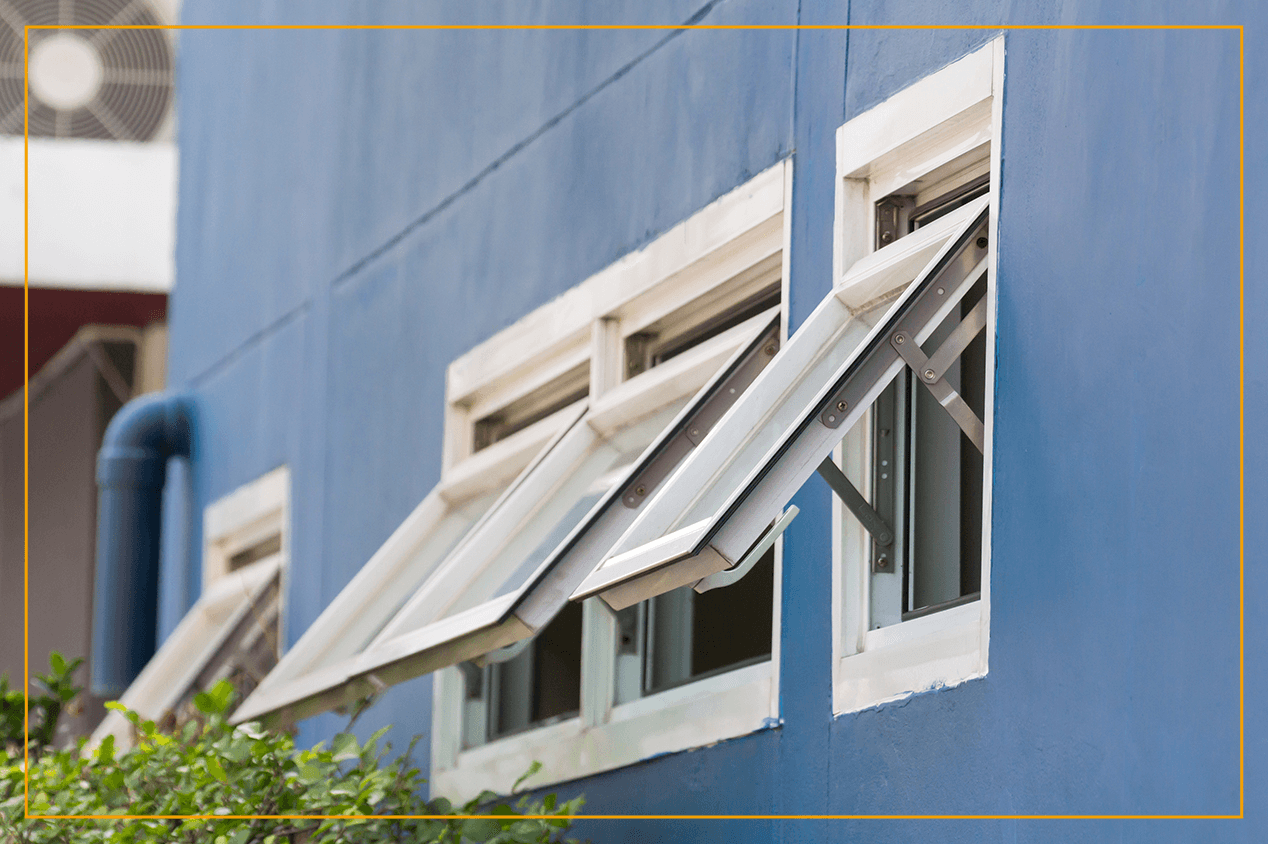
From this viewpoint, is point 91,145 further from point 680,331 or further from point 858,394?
point 858,394

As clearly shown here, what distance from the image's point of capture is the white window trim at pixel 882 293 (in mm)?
4266

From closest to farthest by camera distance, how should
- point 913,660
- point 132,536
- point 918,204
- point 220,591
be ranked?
1. point 913,660
2. point 918,204
3. point 220,591
4. point 132,536

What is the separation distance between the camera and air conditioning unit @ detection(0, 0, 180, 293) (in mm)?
13781

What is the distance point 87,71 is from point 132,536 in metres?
5.38

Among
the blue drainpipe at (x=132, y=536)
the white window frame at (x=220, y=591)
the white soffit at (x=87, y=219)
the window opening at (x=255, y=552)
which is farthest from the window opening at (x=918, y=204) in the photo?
the white soffit at (x=87, y=219)

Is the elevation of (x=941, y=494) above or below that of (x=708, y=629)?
above

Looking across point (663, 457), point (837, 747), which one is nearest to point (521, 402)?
point (663, 457)

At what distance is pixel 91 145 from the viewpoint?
13984mm

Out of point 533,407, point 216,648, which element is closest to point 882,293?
point 533,407

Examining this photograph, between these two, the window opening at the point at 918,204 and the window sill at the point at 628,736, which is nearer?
the window opening at the point at 918,204

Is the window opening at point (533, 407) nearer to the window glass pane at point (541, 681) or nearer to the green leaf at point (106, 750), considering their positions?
the window glass pane at point (541, 681)

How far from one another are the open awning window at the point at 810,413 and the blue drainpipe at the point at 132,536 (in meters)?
6.84

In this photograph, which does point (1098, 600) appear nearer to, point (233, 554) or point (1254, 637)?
point (1254, 637)

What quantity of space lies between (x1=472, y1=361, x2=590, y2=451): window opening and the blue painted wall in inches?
9.3
